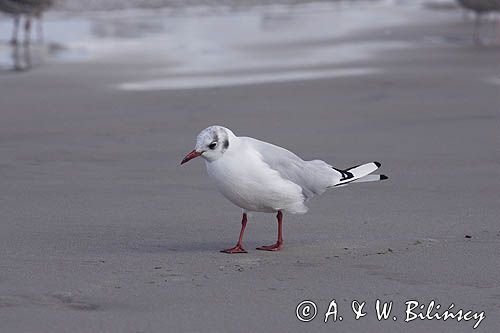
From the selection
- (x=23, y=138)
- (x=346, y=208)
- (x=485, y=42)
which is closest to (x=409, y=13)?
(x=485, y=42)

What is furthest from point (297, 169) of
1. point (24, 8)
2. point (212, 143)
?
point (24, 8)

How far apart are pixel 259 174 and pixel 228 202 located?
1.31 meters

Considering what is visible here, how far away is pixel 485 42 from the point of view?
14.8m

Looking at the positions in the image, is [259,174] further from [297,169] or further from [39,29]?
[39,29]

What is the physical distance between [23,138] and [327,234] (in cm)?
347

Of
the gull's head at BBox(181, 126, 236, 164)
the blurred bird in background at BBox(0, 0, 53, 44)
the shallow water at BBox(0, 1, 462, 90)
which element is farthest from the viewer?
the blurred bird in background at BBox(0, 0, 53, 44)

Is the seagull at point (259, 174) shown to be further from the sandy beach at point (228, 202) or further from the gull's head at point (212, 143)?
the sandy beach at point (228, 202)

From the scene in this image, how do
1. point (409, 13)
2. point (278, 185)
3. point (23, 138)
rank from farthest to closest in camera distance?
point (409, 13) → point (23, 138) → point (278, 185)

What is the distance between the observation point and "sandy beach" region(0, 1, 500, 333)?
4621 millimetres

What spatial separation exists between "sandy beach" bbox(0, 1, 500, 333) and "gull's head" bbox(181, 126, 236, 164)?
0.48m

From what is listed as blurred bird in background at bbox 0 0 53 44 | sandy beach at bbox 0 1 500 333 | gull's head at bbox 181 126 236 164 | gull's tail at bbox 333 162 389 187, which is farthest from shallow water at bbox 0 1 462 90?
gull's head at bbox 181 126 236 164

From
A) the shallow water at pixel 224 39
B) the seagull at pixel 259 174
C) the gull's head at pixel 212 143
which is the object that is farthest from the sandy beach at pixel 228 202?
the gull's head at pixel 212 143

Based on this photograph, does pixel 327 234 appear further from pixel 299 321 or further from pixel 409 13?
pixel 409 13

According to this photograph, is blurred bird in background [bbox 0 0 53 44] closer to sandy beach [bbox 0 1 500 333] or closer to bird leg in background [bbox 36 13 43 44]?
bird leg in background [bbox 36 13 43 44]
